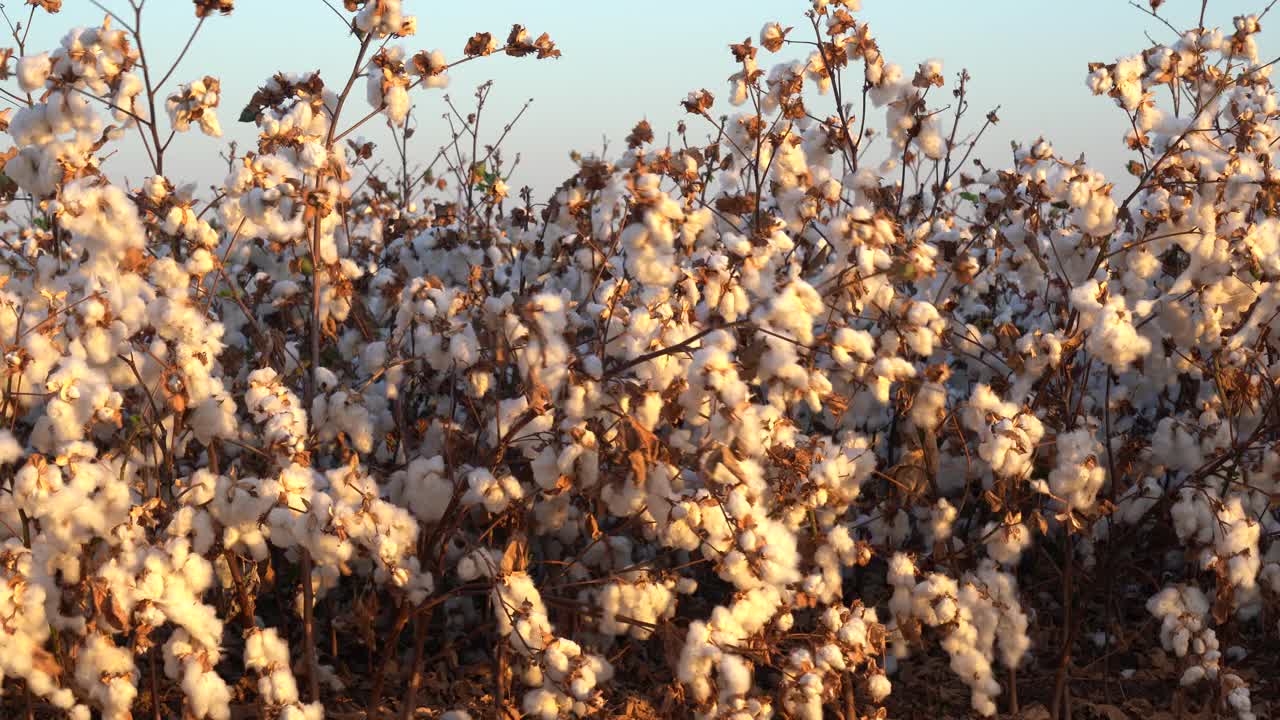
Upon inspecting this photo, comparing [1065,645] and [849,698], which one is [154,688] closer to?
[849,698]

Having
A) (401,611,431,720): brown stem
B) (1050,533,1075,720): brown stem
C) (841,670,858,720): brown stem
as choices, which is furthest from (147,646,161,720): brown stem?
(1050,533,1075,720): brown stem

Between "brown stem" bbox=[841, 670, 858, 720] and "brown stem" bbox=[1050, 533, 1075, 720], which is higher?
"brown stem" bbox=[1050, 533, 1075, 720]

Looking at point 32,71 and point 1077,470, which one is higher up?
point 32,71

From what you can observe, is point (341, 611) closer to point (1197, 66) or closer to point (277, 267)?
point (277, 267)

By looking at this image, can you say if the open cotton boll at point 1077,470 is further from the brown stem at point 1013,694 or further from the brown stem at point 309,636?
the brown stem at point 309,636

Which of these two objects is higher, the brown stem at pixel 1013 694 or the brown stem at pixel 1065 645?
the brown stem at pixel 1065 645

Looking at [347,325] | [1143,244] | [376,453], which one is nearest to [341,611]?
[376,453]

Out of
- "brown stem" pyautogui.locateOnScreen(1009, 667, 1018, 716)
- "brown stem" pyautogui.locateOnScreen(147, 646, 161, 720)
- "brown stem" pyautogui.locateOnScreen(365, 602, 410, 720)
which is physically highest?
"brown stem" pyautogui.locateOnScreen(1009, 667, 1018, 716)

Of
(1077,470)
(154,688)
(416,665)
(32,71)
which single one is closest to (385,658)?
(416,665)

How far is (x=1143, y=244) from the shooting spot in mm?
4312

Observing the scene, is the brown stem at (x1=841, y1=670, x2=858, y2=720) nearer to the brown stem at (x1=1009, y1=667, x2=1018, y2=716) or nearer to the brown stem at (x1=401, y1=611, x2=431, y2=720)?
the brown stem at (x1=1009, y1=667, x2=1018, y2=716)

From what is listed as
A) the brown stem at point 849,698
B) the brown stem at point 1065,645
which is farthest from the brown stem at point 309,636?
the brown stem at point 1065,645

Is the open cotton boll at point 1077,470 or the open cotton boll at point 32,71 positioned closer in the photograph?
the open cotton boll at point 32,71

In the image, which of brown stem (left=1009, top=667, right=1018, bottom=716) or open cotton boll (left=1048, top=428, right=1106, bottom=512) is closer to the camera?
open cotton boll (left=1048, top=428, right=1106, bottom=512)
